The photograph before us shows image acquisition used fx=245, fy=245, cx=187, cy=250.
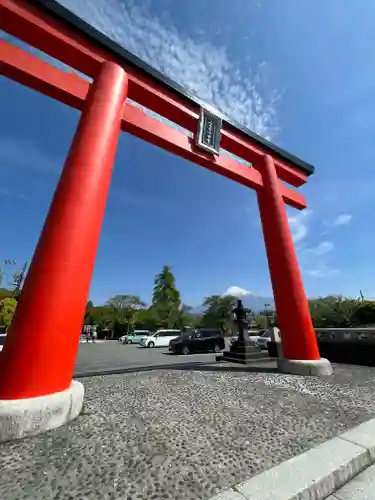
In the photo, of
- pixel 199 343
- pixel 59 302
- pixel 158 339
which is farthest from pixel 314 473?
pixel 158 339

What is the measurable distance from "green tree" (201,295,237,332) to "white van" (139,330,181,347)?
2354cm

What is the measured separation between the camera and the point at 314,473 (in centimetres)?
196

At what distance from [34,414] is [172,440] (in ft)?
4.82

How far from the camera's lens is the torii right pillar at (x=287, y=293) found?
593 centimetres

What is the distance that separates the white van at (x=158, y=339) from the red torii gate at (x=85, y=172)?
17265mm

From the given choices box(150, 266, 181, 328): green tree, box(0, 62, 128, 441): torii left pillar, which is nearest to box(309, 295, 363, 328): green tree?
box(150, 266, 181, 328): green tree

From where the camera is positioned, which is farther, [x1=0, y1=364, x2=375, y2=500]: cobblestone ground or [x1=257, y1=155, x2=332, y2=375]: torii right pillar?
[x1=257, y1=155, x2=332, y2=375]: torii right pillar

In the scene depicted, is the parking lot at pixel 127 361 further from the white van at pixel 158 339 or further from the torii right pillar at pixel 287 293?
the white van at pixel 158 339

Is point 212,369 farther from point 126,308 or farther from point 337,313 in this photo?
point 337,313

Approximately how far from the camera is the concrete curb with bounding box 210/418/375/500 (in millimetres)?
1715

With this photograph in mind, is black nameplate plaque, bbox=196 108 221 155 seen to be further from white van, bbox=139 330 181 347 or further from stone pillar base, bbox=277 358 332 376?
white van, bbox=139 330 181 347

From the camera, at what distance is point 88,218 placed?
3623mm

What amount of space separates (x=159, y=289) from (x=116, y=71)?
121 feet

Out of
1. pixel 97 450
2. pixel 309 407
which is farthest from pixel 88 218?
pixel 309 407
